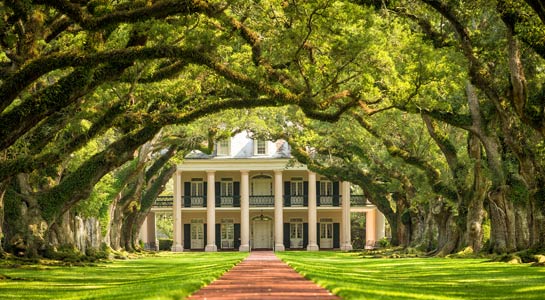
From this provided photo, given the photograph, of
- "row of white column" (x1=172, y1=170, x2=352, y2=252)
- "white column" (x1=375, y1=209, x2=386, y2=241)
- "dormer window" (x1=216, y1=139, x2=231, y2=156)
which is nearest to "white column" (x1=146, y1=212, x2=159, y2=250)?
"row of white column" (x1=172, y1=170, x2=352, y2=252)

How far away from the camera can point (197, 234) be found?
3014 inches

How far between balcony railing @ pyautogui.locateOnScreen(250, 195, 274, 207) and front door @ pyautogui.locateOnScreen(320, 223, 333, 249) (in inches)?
175

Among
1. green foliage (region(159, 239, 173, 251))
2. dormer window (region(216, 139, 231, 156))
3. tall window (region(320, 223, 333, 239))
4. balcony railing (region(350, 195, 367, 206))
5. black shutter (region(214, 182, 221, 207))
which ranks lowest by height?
green foliage (region(159, 239, 173, 251))

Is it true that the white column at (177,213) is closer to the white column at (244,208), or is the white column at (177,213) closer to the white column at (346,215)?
the white column at (244,208)

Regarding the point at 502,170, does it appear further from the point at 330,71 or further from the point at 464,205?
the point at 330,71

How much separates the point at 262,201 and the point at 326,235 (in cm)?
571

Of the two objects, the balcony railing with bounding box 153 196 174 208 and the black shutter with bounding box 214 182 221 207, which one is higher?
the black shutter with bounding box 214 182 221 207

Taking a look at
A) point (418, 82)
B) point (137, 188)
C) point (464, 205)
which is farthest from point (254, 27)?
point (137, 188)

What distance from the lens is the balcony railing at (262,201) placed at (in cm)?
7613

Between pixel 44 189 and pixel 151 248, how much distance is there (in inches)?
1728

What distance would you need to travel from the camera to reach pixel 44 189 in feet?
116

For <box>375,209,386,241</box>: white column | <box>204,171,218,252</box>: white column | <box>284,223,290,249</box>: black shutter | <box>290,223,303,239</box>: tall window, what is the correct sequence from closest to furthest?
<box>204,171,218,252</box>: white column, <box>284,223,290,249</box>: black shutter, <box>290,223,303,239</box>: tall window, <box>375,209,386,241</box>: white column

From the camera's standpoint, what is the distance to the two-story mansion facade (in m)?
73.8

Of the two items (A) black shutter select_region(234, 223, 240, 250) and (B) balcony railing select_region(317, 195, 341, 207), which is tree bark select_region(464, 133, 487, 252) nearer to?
(B) balcony railing select_region(317, 195, 341, 207)
